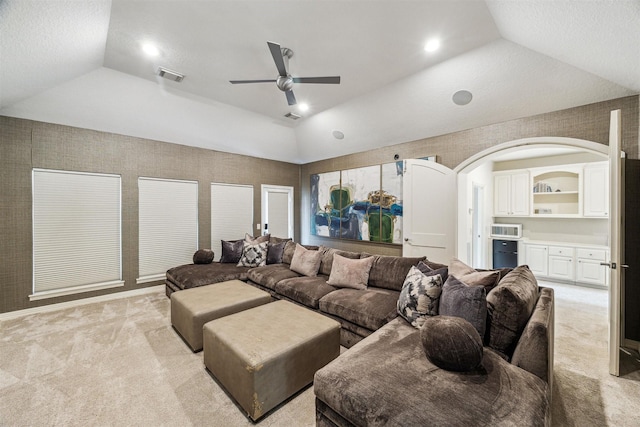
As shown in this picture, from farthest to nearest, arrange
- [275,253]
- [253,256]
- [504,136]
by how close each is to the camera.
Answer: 1. [275,253]
2. [253,256]
3. [504,136]

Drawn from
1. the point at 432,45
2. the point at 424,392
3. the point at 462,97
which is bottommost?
the point at 424,392

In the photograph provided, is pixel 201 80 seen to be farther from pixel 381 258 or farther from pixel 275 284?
pixel 381 258

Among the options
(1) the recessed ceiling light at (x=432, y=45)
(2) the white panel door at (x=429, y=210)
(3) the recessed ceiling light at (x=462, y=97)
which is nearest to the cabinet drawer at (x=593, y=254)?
(2) the white panel door at (x=429, y=210)

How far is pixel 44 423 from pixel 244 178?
4.42 metres

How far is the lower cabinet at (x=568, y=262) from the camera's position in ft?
14.8

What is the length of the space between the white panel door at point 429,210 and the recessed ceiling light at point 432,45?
1.65 m

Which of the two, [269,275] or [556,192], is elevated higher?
[556,192]

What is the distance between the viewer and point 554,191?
17.7 feet

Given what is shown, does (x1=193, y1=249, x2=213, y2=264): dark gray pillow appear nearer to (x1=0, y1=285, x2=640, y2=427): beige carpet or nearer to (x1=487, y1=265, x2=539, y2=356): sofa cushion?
(x1=0, y1=285, x2=640, y2=427): beige carpet

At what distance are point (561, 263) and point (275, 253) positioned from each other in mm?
5514

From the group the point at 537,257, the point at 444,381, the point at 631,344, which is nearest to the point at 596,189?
the point at 537,257

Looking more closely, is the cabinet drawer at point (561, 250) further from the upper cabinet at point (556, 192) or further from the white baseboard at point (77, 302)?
the white baseboard at point (77, 302)

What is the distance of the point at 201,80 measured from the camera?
343 cm

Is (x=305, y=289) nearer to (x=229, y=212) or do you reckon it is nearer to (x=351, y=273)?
(x=351, y=273)
